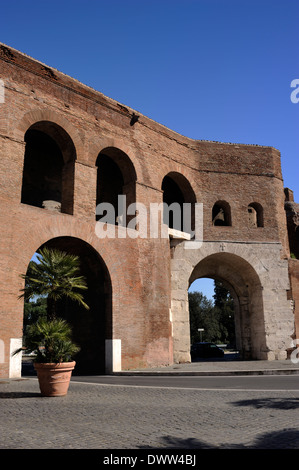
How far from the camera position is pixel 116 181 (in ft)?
58.1

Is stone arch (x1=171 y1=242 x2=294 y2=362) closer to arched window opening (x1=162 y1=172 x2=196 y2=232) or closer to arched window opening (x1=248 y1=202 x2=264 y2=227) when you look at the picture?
arched window opening (x1=248 y1=202 x2=264 y2=227)

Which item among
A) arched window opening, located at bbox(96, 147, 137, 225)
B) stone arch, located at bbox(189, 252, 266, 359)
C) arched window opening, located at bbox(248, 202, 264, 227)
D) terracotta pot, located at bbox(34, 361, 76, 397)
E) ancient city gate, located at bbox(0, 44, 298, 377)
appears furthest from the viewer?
arched window opening, located at bbox(248, 202, 264, 227)

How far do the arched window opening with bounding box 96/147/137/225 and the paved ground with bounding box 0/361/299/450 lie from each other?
355 inches

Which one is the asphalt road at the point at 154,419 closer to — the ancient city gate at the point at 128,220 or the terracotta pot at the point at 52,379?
the terracotta pot at the point at 52,379

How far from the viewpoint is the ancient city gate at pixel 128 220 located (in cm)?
1220

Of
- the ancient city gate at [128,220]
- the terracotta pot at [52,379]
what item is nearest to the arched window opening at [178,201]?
the ancient city gate at [128,220]

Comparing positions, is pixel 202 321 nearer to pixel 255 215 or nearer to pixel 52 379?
pixel 255 215

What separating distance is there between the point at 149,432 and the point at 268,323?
1439 cm

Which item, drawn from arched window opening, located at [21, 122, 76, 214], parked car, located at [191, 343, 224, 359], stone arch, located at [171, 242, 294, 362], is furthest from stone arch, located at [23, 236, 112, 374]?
parked car, located at [191, 343, 224, 359]

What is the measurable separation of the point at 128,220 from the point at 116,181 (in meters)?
2.80

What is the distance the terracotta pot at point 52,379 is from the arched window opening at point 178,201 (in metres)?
10.9

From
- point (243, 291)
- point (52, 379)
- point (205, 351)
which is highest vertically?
point (243, 291)

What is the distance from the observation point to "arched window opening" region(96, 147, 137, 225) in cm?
1573

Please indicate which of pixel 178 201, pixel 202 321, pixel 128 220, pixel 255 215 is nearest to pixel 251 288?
pixel 255 215
